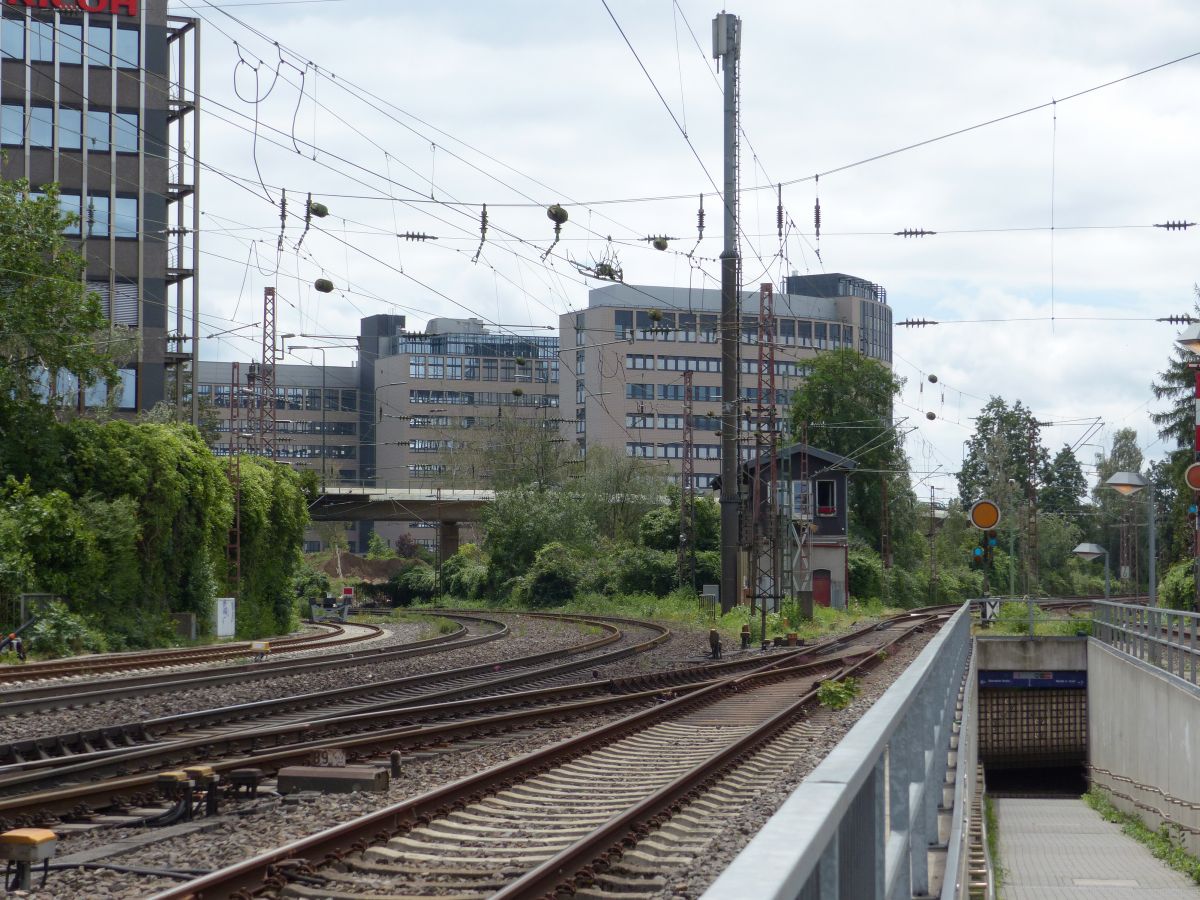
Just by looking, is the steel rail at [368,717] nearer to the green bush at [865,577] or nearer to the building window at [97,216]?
the building window at [97,216]

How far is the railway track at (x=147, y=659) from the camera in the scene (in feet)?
79.8

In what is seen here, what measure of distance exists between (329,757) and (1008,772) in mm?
29276

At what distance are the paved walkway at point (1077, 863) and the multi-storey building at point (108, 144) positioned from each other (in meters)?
40.6

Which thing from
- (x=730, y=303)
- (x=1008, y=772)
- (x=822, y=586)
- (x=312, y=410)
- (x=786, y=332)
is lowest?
(x=1008, y=772)

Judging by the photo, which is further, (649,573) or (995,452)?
(995,452)

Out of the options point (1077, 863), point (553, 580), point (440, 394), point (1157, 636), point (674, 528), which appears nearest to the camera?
point (1077, 863)

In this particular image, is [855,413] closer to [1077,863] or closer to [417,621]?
[417,621]

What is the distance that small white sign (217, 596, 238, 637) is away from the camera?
38156 mm

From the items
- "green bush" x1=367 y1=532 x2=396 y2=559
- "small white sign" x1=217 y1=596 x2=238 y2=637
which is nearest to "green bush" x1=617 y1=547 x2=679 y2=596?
"small white sign" x1=217 y1=596 x2=238 y2=637

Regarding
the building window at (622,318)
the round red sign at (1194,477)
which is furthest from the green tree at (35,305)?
the building window at (622,318)

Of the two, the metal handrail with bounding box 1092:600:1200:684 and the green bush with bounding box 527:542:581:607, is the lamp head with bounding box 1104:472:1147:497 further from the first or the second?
the green bush with bounding box 527:542:581:607

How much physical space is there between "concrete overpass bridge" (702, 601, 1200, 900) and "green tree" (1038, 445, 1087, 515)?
259 feet

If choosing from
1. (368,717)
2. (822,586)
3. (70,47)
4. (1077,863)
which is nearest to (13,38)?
(70,47)

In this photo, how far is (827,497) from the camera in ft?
232
